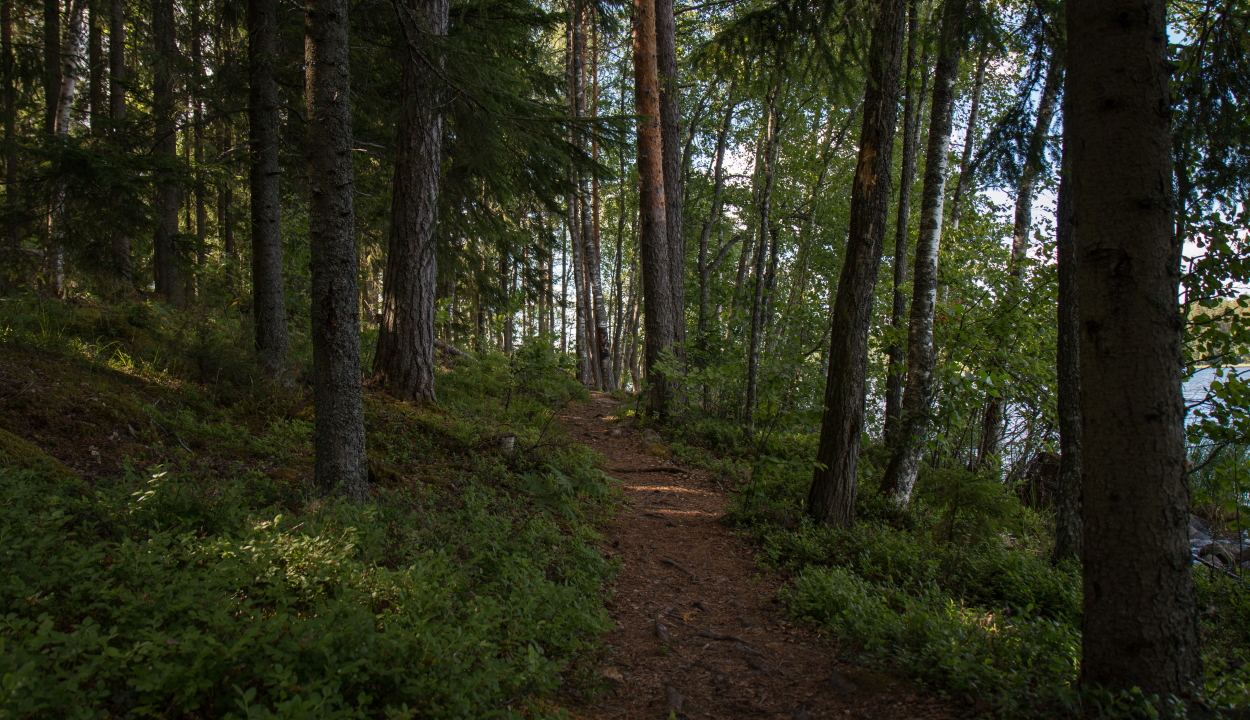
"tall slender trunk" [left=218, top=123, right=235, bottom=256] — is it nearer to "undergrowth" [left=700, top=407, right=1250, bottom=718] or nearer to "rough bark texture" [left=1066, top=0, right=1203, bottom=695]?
"undergrowth" [left=700, top=407, right=1250, bottom=718]

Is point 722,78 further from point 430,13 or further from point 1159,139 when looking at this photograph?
point 1159,139

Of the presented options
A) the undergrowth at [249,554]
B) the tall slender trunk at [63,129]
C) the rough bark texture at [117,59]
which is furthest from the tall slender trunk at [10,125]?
the rough bark texture at [117,59]

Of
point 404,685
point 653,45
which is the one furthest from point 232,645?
point 653,45

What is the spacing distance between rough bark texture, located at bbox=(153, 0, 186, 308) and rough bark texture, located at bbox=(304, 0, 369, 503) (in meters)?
3.77

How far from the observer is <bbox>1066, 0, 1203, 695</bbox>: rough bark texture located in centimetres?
280

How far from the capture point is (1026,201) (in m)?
12.6

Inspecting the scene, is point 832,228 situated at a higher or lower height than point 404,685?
higher

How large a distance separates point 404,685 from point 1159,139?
13.7 ft

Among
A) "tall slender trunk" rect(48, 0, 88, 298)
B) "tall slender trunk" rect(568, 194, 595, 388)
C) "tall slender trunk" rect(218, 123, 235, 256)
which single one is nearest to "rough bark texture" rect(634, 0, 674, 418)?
"tall slender trunk" rect(568, 194, 595, 388)

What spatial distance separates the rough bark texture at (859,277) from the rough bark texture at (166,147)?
299 inches

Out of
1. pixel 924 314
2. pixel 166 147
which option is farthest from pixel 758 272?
pixel 166 147

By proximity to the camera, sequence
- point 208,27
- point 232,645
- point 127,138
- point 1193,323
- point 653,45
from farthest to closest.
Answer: point 653,45 → point 208,27 → point 127,138 → point 1193,323 → point 232,645

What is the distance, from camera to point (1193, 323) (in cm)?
526

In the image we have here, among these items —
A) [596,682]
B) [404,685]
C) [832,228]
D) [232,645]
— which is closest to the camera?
[232,645]
